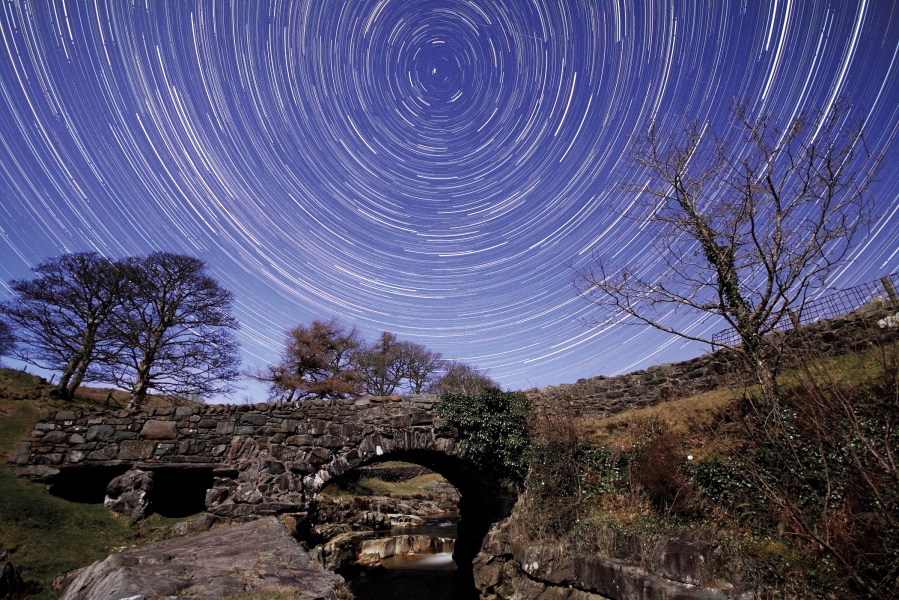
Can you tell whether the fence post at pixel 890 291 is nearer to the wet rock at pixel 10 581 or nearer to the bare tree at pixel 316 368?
the wet rock at pixel 10 581

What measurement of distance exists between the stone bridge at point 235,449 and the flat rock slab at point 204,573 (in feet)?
24.4

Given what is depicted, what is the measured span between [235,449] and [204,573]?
991 centimetres

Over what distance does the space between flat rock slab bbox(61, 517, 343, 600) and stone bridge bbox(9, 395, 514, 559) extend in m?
7.44

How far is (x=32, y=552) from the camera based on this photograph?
806 centimetres

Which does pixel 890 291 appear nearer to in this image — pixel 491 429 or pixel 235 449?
pixel 491 429

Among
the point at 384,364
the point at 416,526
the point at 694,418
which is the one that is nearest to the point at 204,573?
the point at 694,418

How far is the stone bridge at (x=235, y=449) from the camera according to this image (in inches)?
460

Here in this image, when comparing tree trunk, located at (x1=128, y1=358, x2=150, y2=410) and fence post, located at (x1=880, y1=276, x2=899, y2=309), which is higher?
tree trunk, located at (x1=128, y1=358, x2=150, y2=410)

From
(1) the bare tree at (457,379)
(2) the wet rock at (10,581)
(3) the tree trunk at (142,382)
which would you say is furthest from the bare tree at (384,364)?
(2) the wet rock at (10,581)

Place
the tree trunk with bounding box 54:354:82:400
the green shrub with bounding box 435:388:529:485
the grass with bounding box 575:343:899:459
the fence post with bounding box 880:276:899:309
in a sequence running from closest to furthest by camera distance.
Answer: the fence post with bounding box 880:276:899:309
the grass with bounding box 575:343:899:459
the green shrub with bounding box 435:388:529:485
the tree trunk with bounding box 54:354:82:400

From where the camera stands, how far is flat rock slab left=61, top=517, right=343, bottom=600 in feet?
10.5

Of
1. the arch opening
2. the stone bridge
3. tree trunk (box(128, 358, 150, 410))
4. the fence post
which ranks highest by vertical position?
tree trunk (box(128, 358, 150, 410))

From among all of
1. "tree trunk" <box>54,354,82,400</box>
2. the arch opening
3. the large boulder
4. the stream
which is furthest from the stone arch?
"tree trunk" <box>54,354,82,400</box>

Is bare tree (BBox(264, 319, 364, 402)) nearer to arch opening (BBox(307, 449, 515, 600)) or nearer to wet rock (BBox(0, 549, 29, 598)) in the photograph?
arch opening (BBox(307, 449, 515, 600))
